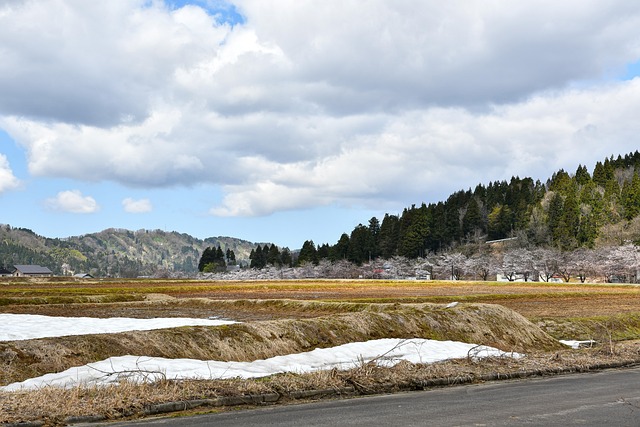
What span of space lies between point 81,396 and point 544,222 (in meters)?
165

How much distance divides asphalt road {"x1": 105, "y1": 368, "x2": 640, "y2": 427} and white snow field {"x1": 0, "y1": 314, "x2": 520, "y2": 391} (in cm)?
226

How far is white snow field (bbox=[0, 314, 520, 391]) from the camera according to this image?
501 inches

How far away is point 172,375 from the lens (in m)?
13.9

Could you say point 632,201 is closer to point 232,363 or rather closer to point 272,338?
point 272,338

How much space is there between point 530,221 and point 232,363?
163 meters

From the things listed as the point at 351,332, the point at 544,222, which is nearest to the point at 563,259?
the point at 544,222

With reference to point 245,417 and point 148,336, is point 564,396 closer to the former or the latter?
point 245,417

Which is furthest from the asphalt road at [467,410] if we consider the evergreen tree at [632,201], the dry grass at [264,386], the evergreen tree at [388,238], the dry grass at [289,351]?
the evergreen tree at [388,238]

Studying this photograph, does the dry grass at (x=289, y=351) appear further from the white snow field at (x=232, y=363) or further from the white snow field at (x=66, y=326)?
the white snow field at (x=66, y=326)

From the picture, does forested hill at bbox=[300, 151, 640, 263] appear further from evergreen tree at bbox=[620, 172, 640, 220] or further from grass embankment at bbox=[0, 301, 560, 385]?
grass embankment at bbox=[0, 301, 560, 385]

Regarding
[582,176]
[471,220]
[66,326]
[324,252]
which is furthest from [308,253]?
[66,326]

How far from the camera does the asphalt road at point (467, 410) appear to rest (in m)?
9.55

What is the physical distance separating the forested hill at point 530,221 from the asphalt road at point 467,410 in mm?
146392

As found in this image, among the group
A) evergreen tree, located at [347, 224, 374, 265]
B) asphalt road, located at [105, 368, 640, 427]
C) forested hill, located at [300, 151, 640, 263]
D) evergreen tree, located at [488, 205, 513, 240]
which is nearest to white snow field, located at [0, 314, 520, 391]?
asphalt road, located at [105, 368, 640, 427]
